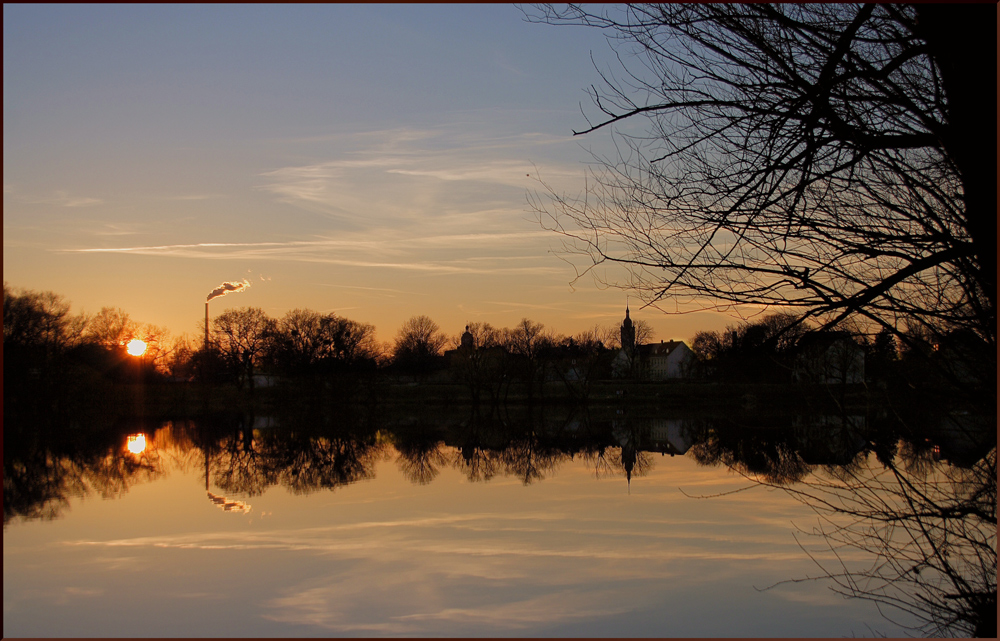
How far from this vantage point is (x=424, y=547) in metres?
8.08

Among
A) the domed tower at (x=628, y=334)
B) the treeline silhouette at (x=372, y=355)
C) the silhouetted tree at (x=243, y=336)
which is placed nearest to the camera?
the treeline silhouette at (x=372, y=355)

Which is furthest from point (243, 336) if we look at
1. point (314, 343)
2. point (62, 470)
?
point (62, 470)

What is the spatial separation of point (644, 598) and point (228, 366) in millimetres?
57219

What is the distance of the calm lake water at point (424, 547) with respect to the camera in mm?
5973

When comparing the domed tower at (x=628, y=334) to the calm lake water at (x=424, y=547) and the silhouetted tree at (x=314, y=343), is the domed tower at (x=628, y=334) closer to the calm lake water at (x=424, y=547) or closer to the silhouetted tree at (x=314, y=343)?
the silhouetted tree at (x=314, y=343)

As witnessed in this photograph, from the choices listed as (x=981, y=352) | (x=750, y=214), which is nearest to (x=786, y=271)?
(x=750, y=214)

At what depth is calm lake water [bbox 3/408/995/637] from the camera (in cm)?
597

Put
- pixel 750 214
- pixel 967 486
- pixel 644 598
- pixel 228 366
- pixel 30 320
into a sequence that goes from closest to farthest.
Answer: pixel 750 214 → pixel 644 598 → pixel 967 486 → pixel 30 320 → pixel 228 366

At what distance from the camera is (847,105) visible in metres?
4.33

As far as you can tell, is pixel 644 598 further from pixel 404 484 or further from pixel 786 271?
pixel 404 484

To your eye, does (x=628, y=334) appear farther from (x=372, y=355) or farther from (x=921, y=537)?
(x=921, y=537)

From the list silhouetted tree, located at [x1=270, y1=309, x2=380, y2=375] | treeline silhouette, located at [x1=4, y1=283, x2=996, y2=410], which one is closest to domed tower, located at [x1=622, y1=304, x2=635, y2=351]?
treeline silhouette, located at [x1=4, y1=283, x2=996, y2=410]

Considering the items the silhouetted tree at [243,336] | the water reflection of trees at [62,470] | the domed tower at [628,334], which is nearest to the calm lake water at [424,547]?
the water reflection of trees at [62,470]

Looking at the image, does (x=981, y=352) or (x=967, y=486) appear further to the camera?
(x=967, y=486)
